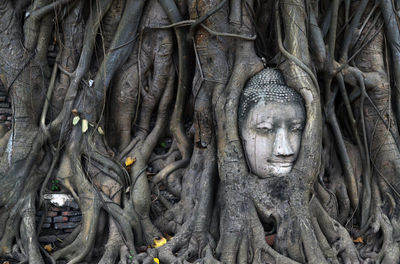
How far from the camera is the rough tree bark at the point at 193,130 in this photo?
3.44 meters

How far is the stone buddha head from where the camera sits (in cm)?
347

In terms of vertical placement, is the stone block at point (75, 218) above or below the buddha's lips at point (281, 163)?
below

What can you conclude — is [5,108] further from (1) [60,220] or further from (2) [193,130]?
(2) [193,130]

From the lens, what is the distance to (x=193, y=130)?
4.02 m

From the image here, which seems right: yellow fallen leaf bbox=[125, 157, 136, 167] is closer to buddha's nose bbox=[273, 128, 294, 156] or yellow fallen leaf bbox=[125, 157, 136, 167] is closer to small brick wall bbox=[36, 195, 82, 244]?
small brick wall bbox=[36, 195, 82, 244]

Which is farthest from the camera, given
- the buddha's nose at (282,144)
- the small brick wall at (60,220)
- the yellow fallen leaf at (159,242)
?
the small brick wall at (60,220)

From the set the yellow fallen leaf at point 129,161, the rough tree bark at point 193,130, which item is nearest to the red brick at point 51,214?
the rough tree bark at point 193,130

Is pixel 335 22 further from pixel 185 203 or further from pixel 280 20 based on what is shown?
→ pixel 185 203

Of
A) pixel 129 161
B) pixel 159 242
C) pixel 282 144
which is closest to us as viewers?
pixel 282 144

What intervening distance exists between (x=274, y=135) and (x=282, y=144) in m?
0.11

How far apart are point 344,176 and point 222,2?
6.88ft

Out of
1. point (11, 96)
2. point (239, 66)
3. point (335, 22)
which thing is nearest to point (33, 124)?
point (11, 96)

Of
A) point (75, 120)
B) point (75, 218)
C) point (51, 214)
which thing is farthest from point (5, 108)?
point (75, 218)

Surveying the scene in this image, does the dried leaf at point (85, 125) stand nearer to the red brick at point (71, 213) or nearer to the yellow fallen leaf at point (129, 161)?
the yellow fallen leaf at point (129, 161)
